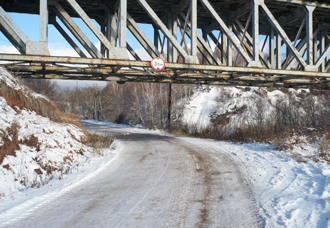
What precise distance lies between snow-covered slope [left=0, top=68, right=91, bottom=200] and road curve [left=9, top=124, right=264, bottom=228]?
121cm

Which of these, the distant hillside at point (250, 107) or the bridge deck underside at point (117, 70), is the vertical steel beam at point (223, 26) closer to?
the bridge deck underside at point (117, 70)

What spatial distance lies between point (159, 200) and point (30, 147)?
4184mm

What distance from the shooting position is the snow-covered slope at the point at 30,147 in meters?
5.98

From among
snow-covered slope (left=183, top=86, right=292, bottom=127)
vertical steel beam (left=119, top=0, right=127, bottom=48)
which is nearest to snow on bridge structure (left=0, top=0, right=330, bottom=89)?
vertical steel beam (left=119, top=0, right=127, bottom=48)

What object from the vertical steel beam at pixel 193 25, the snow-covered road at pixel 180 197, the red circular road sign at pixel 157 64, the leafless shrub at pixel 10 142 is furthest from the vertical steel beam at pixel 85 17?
the snow-covered road at pixel 180 197

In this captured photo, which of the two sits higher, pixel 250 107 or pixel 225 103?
pixel 225 103

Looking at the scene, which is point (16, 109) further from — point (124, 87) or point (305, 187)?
point (124, 87)

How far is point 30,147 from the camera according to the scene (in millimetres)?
7207

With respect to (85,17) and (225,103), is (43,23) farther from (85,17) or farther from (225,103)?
(225,103)

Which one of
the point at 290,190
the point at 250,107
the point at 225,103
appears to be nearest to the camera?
the point at 290,190

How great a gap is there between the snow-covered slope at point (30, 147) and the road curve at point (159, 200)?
Answer: 3.96 ft

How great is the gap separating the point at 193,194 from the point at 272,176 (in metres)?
2.51

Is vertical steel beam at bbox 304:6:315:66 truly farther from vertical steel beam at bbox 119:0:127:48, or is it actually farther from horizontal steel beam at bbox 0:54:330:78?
vertical steel beam at bbox 119:0:127:48

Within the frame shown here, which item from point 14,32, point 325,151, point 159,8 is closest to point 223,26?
point 159,8
